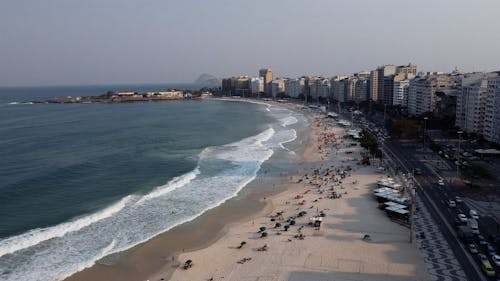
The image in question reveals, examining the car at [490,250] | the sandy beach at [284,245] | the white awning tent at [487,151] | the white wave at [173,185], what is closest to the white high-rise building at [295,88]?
the white awning tent at [487,151]

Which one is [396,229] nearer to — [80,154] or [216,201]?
[216,201]

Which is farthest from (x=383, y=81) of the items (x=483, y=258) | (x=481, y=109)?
(x=483, y=258)

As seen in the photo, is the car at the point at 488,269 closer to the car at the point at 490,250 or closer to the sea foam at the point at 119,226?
the car at the point at 490,250

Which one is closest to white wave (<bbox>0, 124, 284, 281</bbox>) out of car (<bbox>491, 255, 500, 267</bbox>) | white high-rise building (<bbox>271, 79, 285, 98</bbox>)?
car (<bbox>491, 255, 500, 267</bbox>)

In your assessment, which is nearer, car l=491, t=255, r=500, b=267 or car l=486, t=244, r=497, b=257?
car l=491, t=255, r=500, b=267

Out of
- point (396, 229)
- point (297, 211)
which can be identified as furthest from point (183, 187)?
point (396, 229)

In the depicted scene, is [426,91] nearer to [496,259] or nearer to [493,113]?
[493,113]

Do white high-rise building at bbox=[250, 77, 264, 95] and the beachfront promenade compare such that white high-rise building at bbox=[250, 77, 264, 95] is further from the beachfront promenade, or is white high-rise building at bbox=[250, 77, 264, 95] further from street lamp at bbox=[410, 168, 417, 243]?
the beachfront promenade
